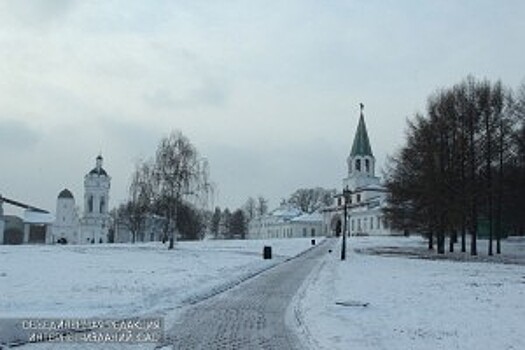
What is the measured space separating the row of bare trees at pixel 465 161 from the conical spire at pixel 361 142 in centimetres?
7754

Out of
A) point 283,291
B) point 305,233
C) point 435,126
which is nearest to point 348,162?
point 305,233

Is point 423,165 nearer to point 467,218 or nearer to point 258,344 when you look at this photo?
point 467,218

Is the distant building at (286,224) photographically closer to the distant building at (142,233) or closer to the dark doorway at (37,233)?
the distant building at (142,233)

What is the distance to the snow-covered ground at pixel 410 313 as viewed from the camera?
12.4 metres

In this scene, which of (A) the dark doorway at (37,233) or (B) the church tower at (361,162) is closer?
(A) the dark doorway at (37,233)

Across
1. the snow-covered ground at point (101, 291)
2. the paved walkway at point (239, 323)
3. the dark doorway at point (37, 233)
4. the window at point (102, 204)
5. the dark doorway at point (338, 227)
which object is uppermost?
the window at point (102, 204)

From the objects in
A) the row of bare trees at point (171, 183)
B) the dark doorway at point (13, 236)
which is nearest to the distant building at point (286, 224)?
the dark doorway at point (13, 236)

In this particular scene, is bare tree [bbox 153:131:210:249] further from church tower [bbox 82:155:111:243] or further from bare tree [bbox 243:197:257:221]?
bare tree [bbox 243:197:257:221]

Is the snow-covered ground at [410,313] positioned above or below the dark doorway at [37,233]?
below

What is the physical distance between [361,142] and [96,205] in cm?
5043

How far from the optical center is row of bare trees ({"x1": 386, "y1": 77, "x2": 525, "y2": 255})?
45.3m

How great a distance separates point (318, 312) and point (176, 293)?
535 centimetres

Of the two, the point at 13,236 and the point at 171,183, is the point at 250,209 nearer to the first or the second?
the point at 13,236

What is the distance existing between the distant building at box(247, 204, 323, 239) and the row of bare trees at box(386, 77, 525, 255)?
313ft
